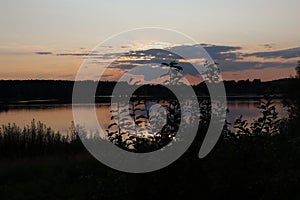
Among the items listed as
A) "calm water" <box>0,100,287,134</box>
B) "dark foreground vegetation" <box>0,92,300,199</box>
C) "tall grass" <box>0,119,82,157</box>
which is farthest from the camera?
"tall grass" <box>0,119,82,157</box>

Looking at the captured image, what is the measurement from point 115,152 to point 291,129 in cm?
268

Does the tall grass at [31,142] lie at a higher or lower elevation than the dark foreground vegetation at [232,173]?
lower

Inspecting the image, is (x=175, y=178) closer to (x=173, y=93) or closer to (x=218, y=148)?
(x=218, y=148)

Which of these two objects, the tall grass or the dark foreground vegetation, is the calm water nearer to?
the dark foreground vegetation

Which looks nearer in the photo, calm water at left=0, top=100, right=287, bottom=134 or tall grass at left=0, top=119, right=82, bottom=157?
calm water at left=0, top=100, right=287, bottom=134

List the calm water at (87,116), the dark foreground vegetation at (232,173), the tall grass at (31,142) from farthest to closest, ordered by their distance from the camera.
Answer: the tall grass at (31,142) < the calm water at (87,116) < the dark foreground vegetation at (232,173)

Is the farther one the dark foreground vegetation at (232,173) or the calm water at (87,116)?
the calm water at (87,116)

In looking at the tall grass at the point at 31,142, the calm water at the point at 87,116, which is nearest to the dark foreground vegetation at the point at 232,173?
the calm water at the point at 87,116

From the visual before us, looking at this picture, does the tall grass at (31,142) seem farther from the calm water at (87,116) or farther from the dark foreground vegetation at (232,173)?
the dark foreground vegetation at (232,173)

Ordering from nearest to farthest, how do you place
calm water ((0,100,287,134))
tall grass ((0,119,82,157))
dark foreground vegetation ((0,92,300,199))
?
dark foreground vegetation ((0,92,300,199))
calm water ((0,100,287,134))
tall grass ((0,119,82,157))

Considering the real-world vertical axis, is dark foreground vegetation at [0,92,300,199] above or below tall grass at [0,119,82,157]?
above

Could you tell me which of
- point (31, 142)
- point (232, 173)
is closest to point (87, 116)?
point (31, 142)

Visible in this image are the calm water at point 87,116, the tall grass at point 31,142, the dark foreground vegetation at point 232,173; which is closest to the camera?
the dark foreground vegetation at point 232,173

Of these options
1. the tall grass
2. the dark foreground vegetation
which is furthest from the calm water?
the tall grass
